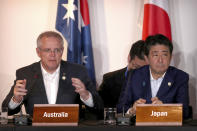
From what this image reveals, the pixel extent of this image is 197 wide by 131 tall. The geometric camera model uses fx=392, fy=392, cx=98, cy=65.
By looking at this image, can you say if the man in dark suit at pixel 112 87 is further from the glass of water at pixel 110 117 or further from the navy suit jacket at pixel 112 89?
the glass of water at pixel 110 117

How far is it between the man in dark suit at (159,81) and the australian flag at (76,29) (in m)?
1.30

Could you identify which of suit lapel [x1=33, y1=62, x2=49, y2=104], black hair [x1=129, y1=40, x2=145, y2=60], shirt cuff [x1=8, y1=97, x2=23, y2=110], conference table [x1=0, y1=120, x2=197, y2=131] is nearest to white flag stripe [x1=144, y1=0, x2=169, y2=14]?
black hair [x1=129, y1=40, x2=145, y2=60]

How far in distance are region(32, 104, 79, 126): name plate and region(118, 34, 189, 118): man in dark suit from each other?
669mm

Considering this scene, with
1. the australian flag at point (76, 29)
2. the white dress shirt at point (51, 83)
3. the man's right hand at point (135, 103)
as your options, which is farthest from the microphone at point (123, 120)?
the australian flag at point (76, 29)

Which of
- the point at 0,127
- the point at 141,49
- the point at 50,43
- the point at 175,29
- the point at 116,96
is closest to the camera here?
the point at 0,127

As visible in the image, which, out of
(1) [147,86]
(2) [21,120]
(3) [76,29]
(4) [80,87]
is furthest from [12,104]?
(3) [76,29]

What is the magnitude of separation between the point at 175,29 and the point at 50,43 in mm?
2198

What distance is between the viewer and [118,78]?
4594 mm

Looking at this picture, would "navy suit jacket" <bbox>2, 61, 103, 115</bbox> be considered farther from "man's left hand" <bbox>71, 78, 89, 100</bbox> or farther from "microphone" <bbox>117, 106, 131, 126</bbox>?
"microphone" <bbox>117, 106, 131, 126</bbox>

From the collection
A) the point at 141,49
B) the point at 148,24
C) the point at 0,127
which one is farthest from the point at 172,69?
the point at 0,127

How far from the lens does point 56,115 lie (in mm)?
2707

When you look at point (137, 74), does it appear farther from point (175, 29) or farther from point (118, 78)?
point (175, 29)

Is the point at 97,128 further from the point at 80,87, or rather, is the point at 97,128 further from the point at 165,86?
the point at 165,86

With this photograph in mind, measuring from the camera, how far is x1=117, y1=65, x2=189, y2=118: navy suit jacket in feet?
10.9
